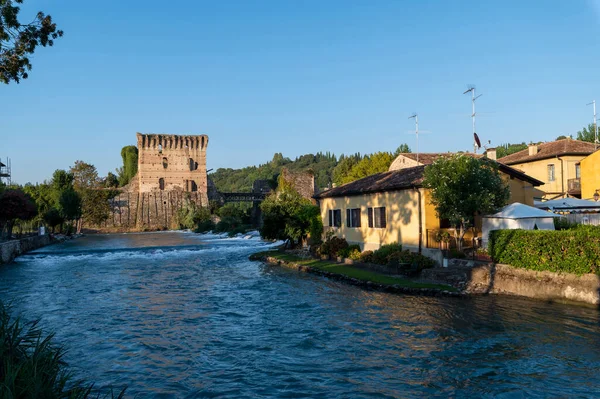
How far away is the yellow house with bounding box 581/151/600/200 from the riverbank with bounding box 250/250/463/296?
55.6 feet

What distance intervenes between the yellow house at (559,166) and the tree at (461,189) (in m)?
16.0

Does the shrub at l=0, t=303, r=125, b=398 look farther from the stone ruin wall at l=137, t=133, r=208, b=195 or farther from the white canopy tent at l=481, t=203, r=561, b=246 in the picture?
the stone ruin wall at l=137, t=133, r=208, b=195

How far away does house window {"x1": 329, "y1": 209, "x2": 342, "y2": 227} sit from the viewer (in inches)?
1104

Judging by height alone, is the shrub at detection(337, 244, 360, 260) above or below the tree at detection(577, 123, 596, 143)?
below

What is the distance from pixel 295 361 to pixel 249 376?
1236mm

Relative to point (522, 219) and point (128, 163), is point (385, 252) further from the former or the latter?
point (128, 163)

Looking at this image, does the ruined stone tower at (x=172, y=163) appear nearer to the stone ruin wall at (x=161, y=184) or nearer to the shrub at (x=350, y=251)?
the stone ruin wall at (x=161, y=184)

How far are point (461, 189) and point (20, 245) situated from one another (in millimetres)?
34478

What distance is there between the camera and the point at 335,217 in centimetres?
2873

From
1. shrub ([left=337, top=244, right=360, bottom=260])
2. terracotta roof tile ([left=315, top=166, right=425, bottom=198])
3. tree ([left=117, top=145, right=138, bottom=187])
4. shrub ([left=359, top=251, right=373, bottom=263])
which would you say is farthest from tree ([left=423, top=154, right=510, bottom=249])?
tree ([left=117, top=145, right=138, bottom=187])

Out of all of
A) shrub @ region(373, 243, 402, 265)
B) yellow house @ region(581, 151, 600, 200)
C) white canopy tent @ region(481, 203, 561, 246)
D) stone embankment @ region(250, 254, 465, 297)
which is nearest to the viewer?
stone embankment @ region(250, 254, 465, 297)

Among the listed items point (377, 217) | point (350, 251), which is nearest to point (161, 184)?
point (350, 251)

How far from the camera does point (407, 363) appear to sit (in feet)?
32.8

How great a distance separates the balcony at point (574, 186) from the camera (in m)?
32.3
